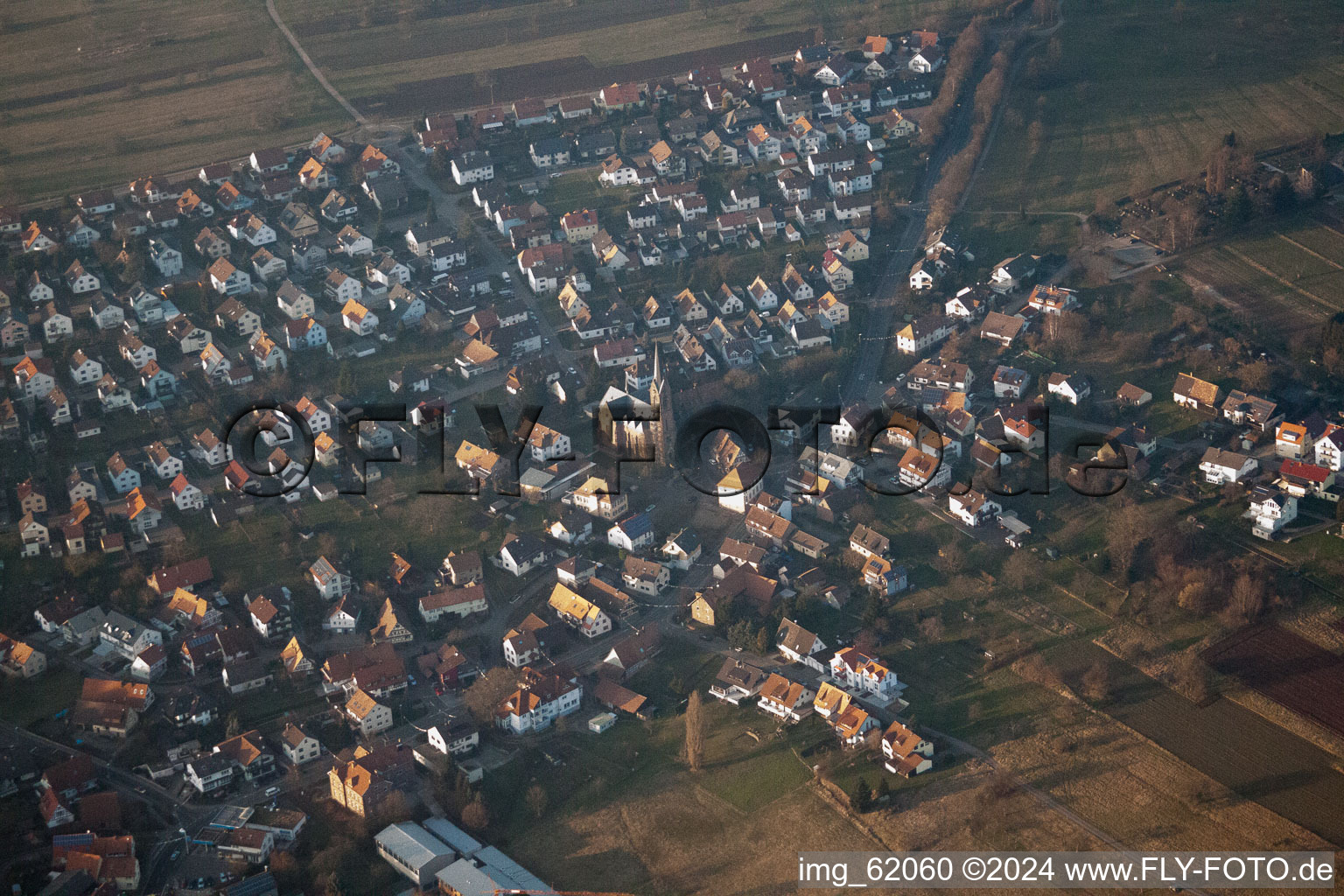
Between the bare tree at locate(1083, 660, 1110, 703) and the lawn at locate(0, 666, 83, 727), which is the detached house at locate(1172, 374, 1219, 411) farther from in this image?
the lawn at locate(0, 666, 83, 727)

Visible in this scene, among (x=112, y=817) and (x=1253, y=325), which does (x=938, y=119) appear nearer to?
(x=1253, y=325)

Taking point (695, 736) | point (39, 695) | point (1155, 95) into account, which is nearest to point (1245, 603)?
point (695, 736)

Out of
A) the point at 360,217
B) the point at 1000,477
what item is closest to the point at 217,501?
the point at 360,217

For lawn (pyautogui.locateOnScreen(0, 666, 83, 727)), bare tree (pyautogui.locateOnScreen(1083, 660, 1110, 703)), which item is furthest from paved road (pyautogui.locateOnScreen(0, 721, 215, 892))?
bare tree (pyautogui.locateOnScreen(1083, 660, 1110, 703))

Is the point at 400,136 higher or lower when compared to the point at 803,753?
higher

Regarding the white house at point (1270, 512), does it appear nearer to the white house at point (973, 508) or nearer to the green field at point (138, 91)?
the white house at point (973, 508)

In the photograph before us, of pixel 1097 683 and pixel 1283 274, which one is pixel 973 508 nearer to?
pixel 1097 683
